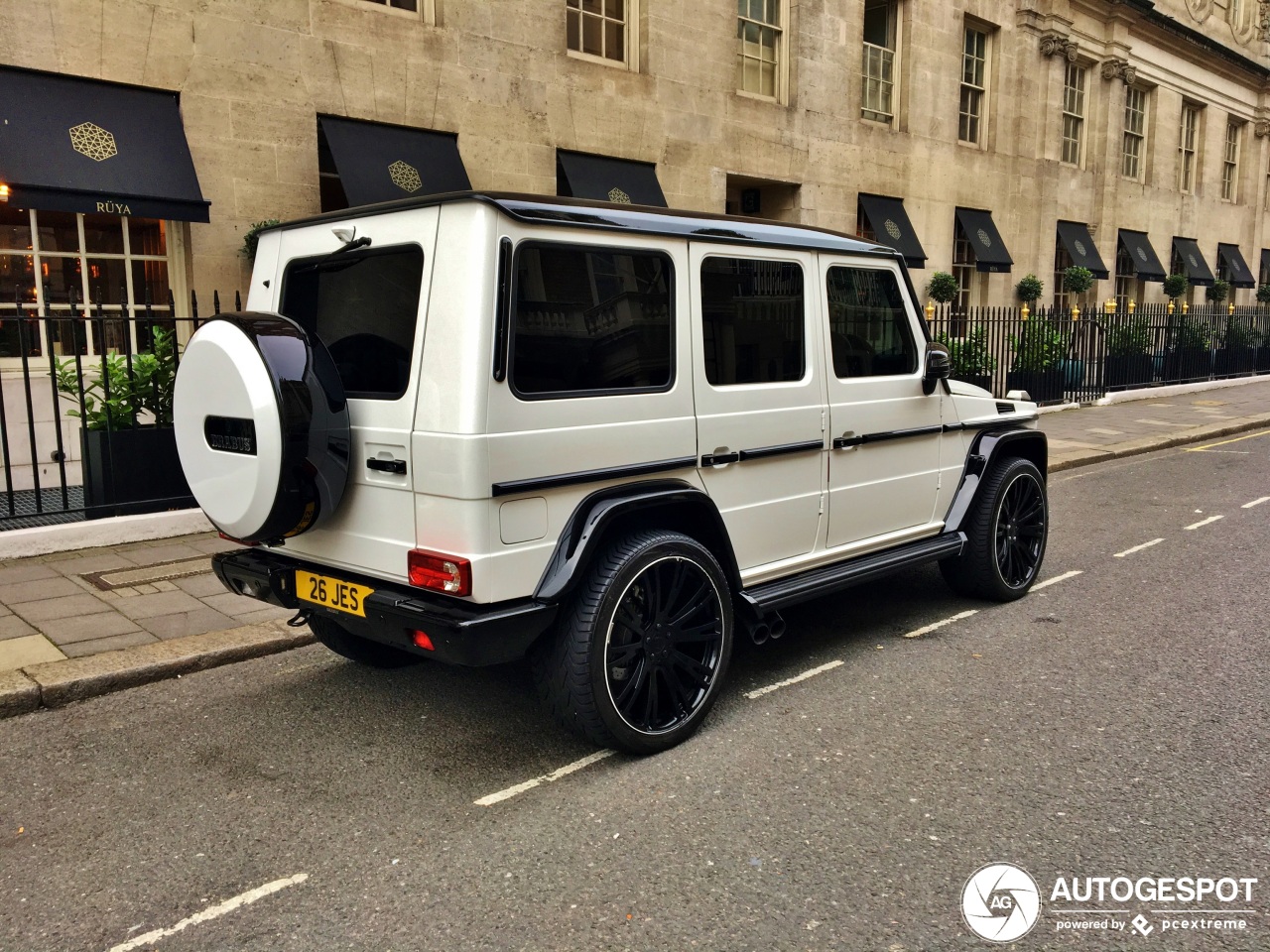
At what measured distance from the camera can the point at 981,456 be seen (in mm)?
5633

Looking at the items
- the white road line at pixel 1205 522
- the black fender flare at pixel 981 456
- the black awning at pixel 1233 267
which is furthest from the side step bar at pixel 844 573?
the black awning at pixel 1233 267

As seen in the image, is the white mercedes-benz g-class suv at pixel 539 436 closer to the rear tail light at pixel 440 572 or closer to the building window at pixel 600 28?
the rear tail light at pixel 440 572

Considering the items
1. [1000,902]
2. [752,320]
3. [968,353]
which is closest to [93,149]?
[752,320]

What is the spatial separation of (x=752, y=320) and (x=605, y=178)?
29.0ft

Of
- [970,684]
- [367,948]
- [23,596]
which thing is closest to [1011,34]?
[970,684]

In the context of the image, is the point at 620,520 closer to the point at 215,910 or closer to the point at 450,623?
the point at 450,623

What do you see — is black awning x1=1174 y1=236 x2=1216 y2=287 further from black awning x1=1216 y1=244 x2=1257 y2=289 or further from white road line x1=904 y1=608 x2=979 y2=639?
white road line x1=904 y1=608 x2=979 y2=639

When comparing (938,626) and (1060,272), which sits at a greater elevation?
(1060,272)

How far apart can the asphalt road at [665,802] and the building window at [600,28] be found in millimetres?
9822

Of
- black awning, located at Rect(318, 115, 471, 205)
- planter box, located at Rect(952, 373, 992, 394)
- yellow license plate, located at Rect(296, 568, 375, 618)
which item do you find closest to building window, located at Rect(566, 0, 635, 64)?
black awning, located at Rect(318, 115, 471, 205)

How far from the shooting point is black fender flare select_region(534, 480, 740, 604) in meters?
3.54

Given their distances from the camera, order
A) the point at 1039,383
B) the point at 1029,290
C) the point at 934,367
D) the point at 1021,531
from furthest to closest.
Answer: the point at 1029,290
the point at 1039,383
the point at 1021,531
the point at 934,367

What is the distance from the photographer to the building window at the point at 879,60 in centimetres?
1689

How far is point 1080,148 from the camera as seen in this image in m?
22.0
